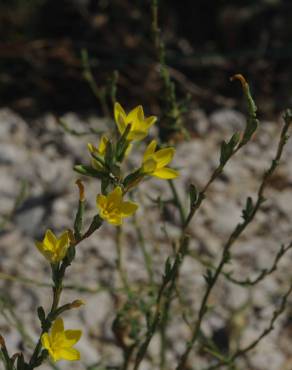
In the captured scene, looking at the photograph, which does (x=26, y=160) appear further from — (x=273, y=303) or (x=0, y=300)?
(x=0, y=300)

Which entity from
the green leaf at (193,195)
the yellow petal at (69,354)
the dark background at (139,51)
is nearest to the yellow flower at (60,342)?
the yellow petal at (69,354)

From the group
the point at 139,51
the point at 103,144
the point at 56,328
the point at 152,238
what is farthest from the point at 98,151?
the point at 139,51

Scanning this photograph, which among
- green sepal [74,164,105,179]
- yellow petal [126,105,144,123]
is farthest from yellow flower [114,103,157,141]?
green sepal [74,164,105,179]

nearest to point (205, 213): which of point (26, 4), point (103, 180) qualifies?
point (26, 4)

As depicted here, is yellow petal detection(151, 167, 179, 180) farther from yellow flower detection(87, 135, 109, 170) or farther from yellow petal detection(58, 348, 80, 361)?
yellow petal detection(58, 348, 80, 361)

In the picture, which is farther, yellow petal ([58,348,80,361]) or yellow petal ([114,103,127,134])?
yellow petal ([114,103,127,134])
